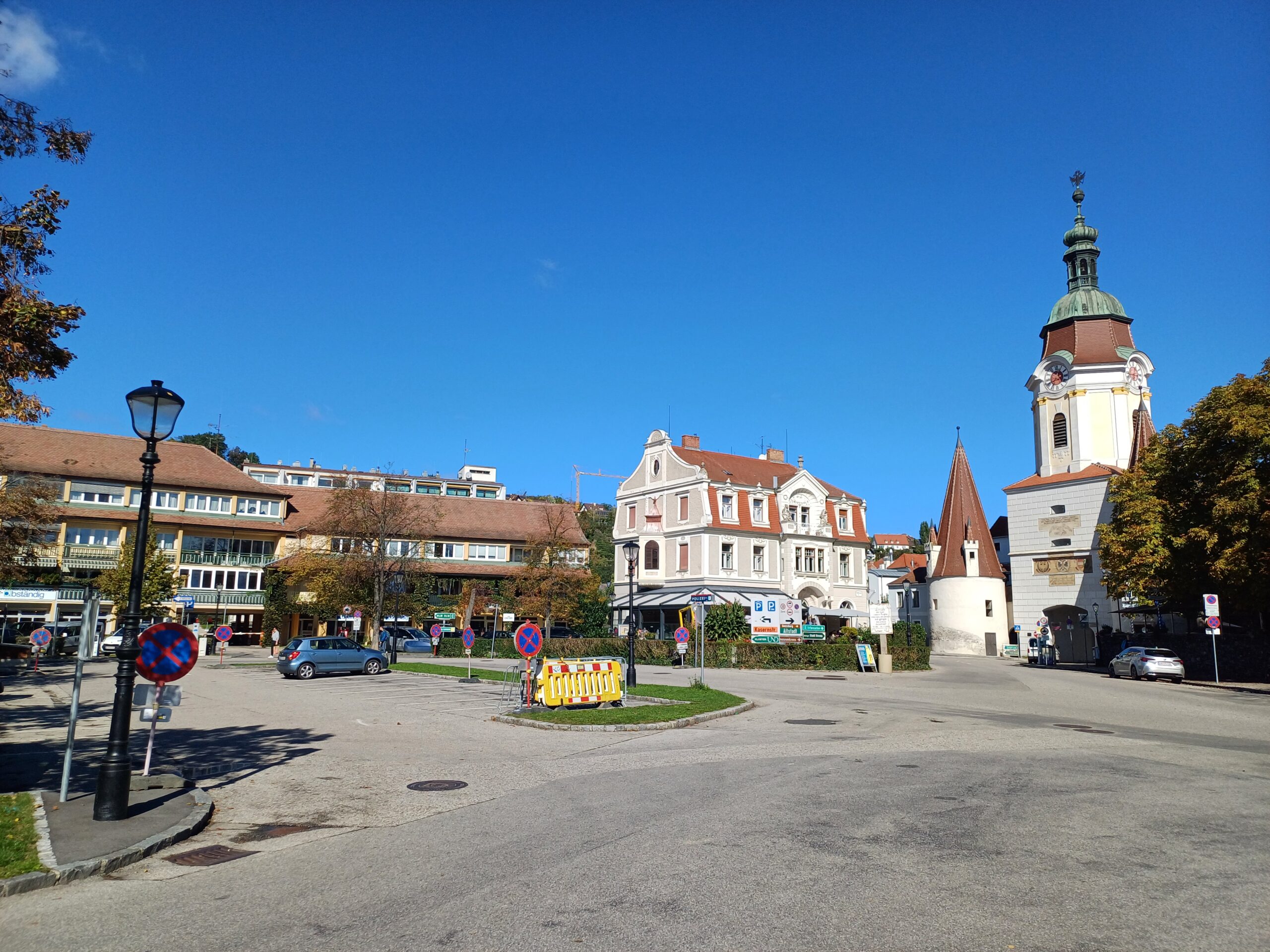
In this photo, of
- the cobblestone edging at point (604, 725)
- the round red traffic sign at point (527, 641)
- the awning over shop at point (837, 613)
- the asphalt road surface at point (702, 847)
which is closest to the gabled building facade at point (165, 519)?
the awning over shop at point (837, 613)

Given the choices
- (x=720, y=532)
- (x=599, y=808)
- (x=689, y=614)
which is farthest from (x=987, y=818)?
(x=720, y=532)

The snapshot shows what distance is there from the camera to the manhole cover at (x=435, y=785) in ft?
35.5

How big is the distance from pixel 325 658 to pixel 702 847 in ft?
93.6

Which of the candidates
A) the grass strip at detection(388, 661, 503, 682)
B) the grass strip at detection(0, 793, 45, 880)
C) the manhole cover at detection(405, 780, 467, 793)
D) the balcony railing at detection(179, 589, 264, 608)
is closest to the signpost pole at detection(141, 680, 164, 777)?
the grass strip at detection(0, 793, 45, 880)

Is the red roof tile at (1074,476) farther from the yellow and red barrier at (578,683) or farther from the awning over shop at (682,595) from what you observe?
the yellow and red barrier at (578,683)

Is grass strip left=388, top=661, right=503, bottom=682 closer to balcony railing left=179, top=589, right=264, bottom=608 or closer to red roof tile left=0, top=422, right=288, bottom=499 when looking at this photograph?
balcony railing left=179, top=589, right=264, bottom=608

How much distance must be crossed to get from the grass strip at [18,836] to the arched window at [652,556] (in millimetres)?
52641

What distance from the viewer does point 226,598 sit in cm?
6069

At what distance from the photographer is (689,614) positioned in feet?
168

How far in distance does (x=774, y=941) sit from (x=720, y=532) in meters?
53.7

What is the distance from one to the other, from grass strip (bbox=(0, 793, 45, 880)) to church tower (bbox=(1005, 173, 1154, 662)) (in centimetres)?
6432

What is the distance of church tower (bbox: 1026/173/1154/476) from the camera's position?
66.3 metres

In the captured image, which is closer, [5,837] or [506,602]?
[5,837]

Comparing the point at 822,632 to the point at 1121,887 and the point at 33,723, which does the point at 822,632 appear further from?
the point at 1121,887
